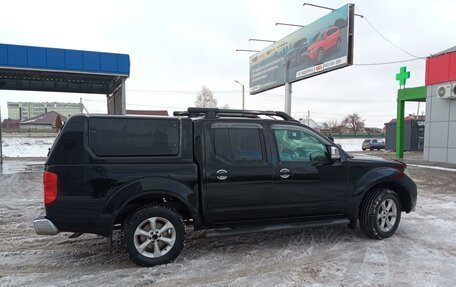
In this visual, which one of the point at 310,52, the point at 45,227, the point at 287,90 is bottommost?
the point at 45,227

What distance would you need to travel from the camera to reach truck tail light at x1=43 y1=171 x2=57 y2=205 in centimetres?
409

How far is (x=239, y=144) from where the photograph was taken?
15.8 ft

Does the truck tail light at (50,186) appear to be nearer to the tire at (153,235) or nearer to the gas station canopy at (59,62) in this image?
the tire at (153,235)

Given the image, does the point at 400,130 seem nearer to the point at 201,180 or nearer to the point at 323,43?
the point at 323,43

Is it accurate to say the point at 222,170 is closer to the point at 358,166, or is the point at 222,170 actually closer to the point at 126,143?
the point at 126,143

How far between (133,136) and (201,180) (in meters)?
1.03

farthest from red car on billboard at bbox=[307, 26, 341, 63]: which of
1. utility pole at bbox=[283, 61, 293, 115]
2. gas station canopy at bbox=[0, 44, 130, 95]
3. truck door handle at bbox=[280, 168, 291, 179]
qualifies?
truck door handle at bbox=[280, 168, 291, 179]

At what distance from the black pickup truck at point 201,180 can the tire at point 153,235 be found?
12 millimetres

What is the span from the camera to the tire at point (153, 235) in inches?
169

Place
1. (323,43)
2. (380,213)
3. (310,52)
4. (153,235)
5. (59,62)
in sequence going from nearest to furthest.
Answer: (153,235) < (380,213) < (59,62) < (323,43) < (310,52)

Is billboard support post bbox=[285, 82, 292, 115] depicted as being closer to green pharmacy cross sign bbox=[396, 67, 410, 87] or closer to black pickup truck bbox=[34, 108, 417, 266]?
green pharmacy cross sign bbox=[396, 67, 410, 87]

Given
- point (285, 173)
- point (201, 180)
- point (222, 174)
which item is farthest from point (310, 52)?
point (201, 180)

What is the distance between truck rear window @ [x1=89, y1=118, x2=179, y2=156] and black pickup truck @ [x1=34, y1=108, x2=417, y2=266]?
0.04ft

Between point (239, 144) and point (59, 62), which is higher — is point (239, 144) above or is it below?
below
